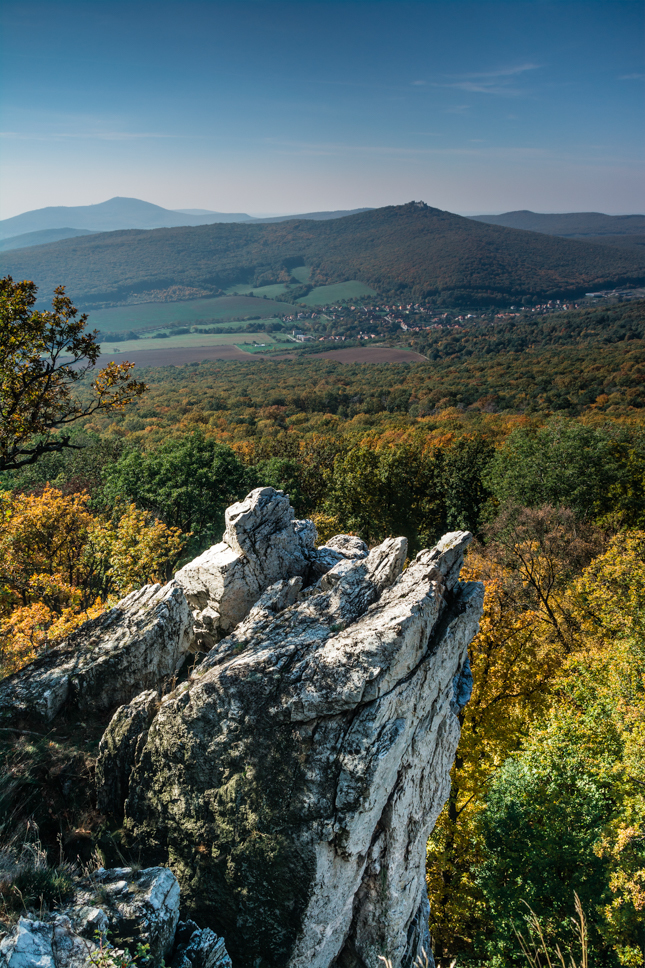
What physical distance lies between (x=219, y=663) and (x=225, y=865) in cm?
379

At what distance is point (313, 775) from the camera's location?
949 cm

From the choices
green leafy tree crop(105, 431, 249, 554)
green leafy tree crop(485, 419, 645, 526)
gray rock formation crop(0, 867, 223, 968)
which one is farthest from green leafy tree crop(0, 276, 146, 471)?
green leafy tree crop(485, 419, 645, 526)

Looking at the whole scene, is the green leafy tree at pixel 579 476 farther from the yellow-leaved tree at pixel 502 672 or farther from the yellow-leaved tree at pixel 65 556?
the yellow-leaved tree at pixel 65 556

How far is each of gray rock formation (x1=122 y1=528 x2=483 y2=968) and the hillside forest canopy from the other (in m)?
2.21

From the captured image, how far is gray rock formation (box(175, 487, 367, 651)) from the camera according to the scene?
48.7ft

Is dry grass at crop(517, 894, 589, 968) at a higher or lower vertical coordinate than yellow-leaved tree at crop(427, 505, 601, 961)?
higher

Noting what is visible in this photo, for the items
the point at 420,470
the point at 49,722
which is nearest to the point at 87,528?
the point at 49,722

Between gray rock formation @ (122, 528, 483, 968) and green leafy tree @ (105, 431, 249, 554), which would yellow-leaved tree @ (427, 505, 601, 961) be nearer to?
gray rock formation @ (122, 528, 483, 968)

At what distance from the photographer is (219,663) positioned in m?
11.4

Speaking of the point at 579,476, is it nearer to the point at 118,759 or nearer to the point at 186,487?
the point at 186,487

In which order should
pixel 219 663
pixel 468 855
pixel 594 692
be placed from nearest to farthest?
pixel 219 663
pixel 468 855
pixel 594 692

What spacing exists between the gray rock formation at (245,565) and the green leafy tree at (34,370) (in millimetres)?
5528

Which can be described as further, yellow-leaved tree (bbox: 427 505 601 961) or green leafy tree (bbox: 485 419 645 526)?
green leafy tree (bbox: 485 419 645 526)

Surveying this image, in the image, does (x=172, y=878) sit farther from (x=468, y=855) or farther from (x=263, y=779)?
(x=468, y=855)
